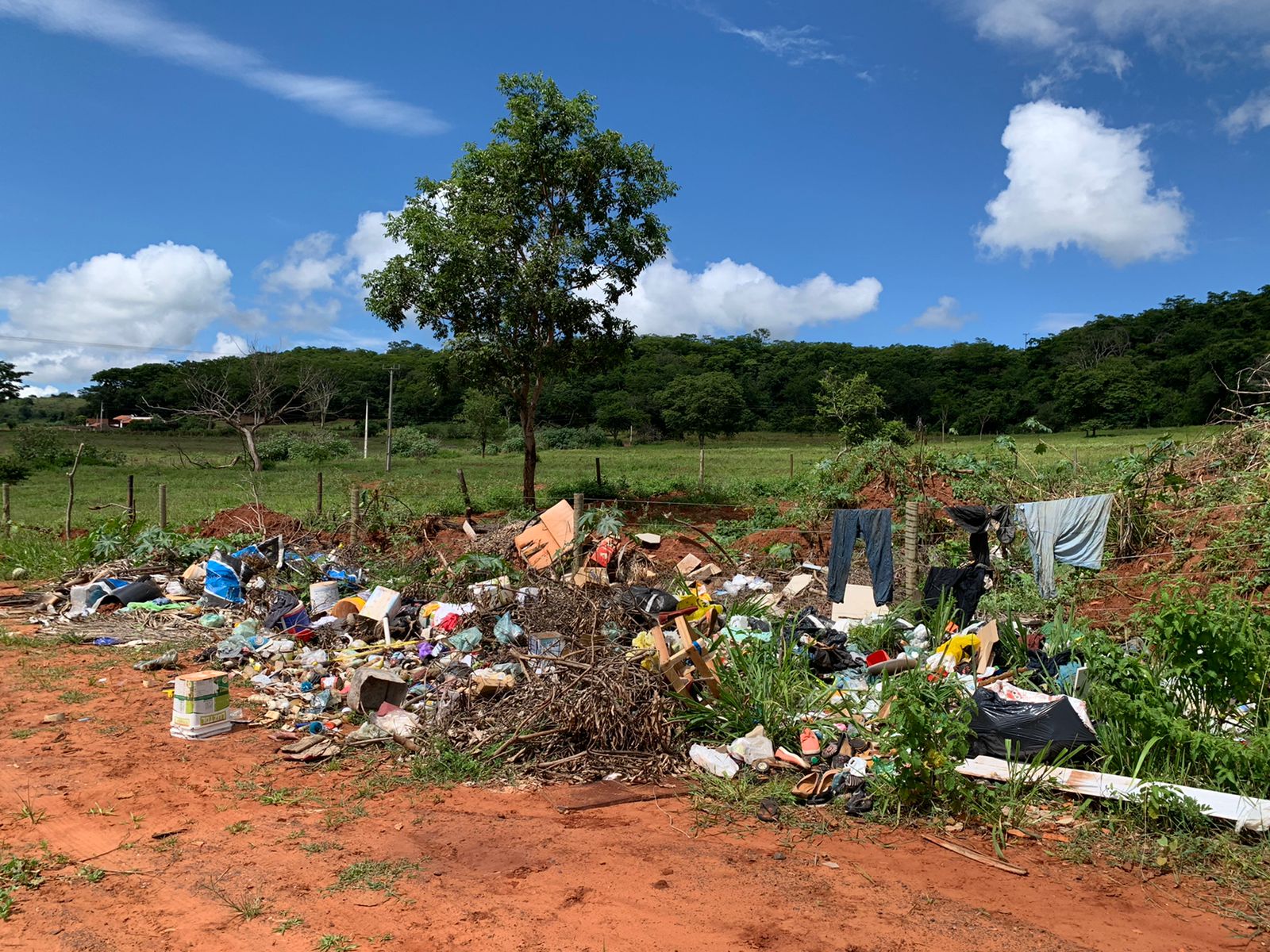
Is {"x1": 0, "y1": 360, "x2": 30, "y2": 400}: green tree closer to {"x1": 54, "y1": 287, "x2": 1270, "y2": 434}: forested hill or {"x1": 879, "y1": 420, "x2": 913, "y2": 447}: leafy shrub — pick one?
{"x1": 54, "y1": 287, "x2": 1270, "y2": 434}: forested hill

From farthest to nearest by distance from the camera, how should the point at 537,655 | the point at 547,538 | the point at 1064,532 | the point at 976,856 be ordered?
the point at 547,538 → the point at 1064,532 → the point at 537,655 → the point at 976,856

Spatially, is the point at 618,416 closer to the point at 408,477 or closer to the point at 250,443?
the point at 408,477

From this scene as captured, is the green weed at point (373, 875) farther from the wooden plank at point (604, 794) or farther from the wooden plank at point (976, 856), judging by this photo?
the wooden plank at point (976, 856)

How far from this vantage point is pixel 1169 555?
336 inches

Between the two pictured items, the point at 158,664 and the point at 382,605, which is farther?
the point at 382,605

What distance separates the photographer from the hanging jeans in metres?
8.65

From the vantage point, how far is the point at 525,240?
15.6 metres

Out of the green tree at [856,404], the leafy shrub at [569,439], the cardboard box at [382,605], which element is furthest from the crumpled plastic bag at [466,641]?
the leafy shrub at [569,439]

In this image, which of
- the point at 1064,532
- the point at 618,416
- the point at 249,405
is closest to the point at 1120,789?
the point at 1064,532

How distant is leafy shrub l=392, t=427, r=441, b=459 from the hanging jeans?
30.5 metres

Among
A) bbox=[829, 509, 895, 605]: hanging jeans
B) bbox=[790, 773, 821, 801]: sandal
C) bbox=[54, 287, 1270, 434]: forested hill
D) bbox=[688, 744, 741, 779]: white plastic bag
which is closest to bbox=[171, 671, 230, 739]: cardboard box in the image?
bbox=[688, 744, 741, 779]: white plastic bag

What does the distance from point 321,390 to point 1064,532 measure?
37.9 meters

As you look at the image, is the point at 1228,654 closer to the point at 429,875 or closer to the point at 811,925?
the point at 811,925

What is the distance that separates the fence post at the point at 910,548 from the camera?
8773mm
